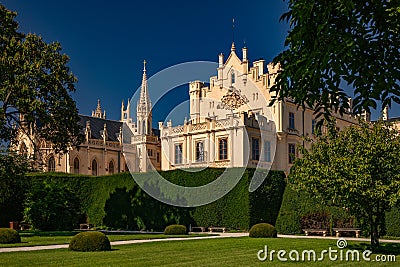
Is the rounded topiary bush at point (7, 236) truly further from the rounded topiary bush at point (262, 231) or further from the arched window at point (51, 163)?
the arched window at point (51, 163)

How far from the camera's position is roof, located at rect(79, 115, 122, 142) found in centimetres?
6850

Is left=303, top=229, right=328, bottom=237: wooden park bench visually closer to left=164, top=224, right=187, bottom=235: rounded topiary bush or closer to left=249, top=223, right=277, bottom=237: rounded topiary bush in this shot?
left=249, top=223, right=277, bottom=237: rounded topiary bush

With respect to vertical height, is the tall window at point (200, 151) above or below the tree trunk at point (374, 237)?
above

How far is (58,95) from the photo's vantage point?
1136 inches

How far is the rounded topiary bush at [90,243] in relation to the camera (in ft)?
58.9

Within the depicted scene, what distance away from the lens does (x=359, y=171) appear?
55.7ft

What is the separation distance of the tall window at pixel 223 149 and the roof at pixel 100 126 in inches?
1035

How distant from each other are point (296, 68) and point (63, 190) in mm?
28539

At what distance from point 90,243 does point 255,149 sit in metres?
28.3

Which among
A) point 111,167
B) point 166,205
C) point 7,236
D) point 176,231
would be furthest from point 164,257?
point 111,167

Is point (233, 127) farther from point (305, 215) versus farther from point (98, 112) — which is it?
point (98, 112)

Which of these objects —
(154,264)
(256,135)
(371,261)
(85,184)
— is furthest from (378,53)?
(256,135)

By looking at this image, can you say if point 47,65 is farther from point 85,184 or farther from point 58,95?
point 85,184

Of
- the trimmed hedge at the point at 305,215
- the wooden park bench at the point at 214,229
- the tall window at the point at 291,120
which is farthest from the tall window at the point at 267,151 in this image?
the wooden park bench at the point at 214,229
